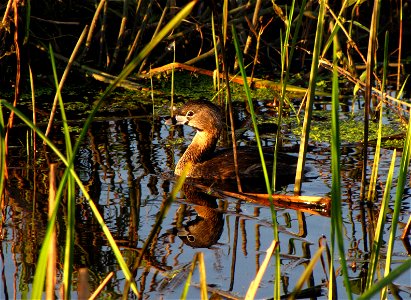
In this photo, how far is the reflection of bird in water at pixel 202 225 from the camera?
5.03 m

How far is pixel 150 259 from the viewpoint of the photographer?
15.1ft

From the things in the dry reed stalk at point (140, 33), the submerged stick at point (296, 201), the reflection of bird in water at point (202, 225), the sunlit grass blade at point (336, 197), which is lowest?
the reflection of bird in water at point (202, 225)

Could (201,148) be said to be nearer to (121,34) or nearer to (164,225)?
(164,225)

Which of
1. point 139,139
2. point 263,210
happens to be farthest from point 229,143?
point 263,210

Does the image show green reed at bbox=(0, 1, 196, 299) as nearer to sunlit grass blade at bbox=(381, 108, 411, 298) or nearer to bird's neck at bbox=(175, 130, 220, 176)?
sunlit grass blade at bbox=(381, 108, 411, 298)

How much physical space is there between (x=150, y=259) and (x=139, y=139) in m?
2.87

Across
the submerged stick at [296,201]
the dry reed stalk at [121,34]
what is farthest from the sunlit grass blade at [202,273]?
the dry reed stalk at [121,34]

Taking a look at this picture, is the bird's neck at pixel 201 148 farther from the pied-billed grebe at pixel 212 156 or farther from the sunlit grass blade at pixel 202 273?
the sunlit grass blade at pixel 202 273

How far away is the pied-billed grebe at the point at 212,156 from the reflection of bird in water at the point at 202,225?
1.67 feet

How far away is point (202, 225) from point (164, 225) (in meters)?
0.23

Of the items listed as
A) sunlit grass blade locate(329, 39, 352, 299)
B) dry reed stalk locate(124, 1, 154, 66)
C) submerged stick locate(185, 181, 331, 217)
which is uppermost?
dry reed stalk locate(124, 1, 154, 66)

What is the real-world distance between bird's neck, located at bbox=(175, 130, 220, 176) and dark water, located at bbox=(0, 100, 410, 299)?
16 cm

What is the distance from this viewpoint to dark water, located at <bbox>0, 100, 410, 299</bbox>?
4.32 metres

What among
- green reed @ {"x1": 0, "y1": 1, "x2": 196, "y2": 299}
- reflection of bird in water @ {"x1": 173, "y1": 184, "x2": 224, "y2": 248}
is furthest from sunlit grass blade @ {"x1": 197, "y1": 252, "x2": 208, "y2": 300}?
reflection of bird in water @ {"x1": 173, "y1": 184, "x2": 224, "y2": 248}
